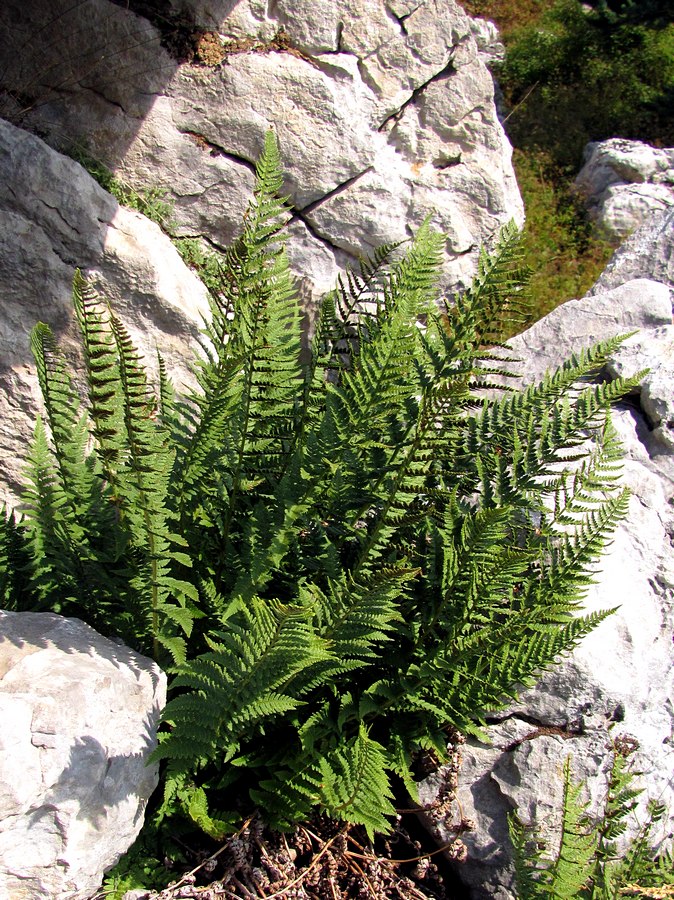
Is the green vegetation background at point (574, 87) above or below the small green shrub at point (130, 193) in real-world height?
above

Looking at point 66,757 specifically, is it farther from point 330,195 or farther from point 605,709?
point 330,195

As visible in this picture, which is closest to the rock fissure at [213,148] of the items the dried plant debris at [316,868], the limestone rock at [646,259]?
the limestone rock at [646,259]

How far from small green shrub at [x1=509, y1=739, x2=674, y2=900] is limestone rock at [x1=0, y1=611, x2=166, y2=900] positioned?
1278mm

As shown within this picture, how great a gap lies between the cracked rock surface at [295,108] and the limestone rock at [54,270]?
32.3 inches

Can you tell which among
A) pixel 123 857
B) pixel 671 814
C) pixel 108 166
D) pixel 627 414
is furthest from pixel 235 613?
pixel 108 166

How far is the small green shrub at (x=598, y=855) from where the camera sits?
2354 millimetres

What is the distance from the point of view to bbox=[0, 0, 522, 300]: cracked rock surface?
4.66 m

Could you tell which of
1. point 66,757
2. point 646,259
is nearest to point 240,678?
point 66,757

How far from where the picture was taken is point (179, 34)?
16.3 ft

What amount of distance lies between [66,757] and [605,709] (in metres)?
1.98

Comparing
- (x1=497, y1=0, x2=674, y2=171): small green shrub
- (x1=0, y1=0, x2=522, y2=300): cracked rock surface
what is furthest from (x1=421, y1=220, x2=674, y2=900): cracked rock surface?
(x1=497, y1=0, x2=674, y2=171): small green shrub

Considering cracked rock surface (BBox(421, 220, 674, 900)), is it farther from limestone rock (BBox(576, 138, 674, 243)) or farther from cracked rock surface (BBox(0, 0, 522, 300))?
limestone rock (BBox(576, 138, 674, 243))

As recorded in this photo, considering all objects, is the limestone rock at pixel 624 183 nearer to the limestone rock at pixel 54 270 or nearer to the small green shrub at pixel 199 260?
the small green shrub at pixel 199 260

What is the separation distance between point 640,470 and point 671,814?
1495mm
